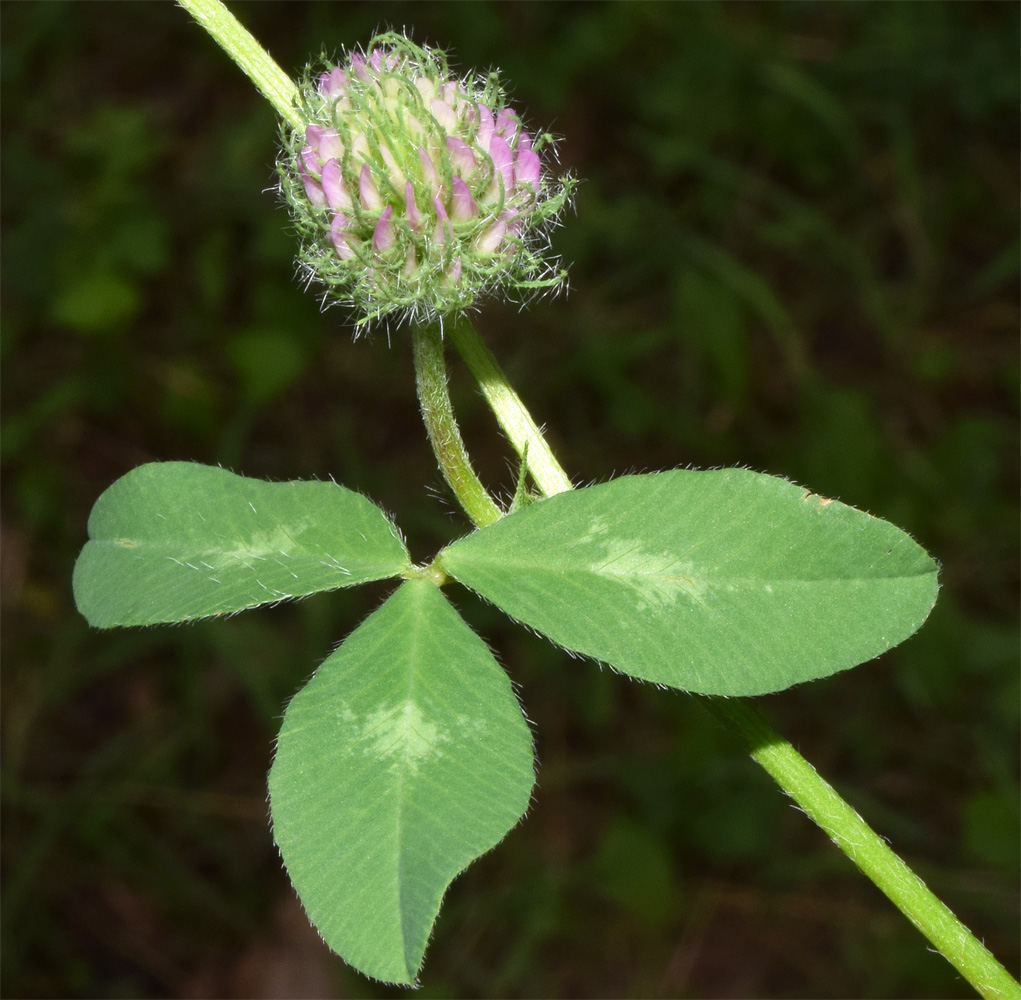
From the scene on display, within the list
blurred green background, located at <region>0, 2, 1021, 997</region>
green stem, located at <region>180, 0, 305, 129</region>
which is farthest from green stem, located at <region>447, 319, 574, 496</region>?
blurred green background, located at <region>0, 2, 1021, 997</region>

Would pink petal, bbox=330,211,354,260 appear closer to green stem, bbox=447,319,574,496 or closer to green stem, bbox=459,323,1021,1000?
green stem, bbox=447,319,574,496

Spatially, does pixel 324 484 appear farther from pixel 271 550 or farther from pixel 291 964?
pixel 291 964

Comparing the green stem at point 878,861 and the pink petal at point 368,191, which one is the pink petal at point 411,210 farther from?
the green stem at point 878,861

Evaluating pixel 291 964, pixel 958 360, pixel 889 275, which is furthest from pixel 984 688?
pixel 291 964

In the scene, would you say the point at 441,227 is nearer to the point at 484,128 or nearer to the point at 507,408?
the point at 484,128

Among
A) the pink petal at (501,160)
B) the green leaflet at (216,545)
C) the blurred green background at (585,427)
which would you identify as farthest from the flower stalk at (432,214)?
the blurred green background at (585,427)

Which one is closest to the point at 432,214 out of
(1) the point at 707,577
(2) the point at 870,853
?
(1) the point at 707,577

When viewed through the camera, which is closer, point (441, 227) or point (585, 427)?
point (441, 227)
